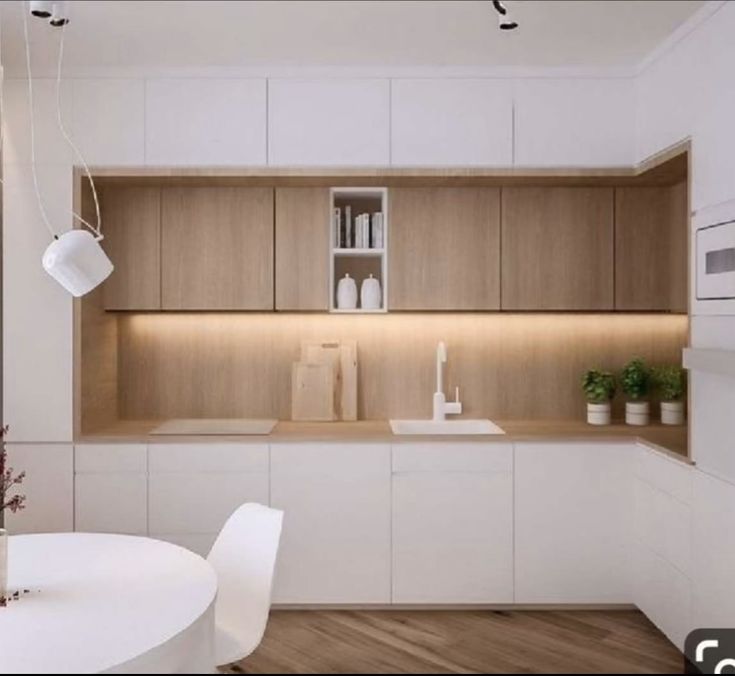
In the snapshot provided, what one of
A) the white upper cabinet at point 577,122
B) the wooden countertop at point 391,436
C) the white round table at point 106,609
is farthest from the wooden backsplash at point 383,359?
the white round table at point 106,609

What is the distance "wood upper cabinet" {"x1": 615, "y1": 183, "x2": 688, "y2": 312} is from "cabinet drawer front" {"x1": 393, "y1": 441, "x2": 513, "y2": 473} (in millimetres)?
1036

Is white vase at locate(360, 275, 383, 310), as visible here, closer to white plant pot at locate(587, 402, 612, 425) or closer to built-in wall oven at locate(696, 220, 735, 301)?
white plant pot at locate(587, 402, 612, 425)

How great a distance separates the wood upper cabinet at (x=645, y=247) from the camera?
13.8ft

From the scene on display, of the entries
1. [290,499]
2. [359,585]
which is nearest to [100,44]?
[290,499]

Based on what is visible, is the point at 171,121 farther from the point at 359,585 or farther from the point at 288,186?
the point at 359,585

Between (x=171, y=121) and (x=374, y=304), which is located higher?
(x=171, y=121)

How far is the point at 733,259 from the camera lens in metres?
2.96

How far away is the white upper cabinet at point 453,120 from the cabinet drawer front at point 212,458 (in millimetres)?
1594

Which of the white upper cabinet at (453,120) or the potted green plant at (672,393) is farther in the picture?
the potted green plant at (672,393)

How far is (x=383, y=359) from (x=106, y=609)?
2671mm

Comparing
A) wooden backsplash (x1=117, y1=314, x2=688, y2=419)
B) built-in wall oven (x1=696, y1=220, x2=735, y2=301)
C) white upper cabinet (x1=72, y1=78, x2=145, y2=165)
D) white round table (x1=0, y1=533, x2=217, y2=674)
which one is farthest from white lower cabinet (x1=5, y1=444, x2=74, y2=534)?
built-in wall oven (x1=696, y1=220, x2=735, y2=301)

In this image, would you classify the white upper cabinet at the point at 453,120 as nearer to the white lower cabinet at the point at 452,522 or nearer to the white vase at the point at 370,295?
the white vase at the point at 370,295

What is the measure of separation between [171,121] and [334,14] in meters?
1.10

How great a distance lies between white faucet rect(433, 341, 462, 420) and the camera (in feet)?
14.3
